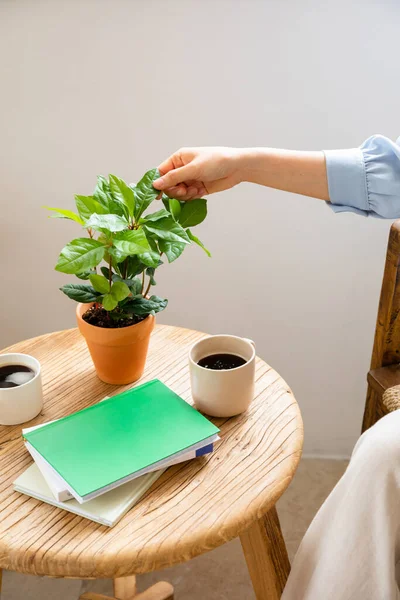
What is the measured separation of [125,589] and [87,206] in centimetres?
78

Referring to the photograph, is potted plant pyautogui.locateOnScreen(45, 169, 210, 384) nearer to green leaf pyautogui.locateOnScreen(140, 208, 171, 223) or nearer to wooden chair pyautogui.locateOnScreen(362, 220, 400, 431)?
green leaf pyautogui.locateOnScreen(140, 208, 171, 223)

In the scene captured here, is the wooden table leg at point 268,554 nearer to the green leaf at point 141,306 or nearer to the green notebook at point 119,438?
the green notebook at point 119,438

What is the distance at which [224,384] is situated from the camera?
34.9 inches

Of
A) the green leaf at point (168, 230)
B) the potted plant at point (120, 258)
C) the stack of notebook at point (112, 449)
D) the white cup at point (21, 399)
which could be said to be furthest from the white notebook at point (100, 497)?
the green leaf at point (168, 230)

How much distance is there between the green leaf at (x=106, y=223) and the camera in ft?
2.67

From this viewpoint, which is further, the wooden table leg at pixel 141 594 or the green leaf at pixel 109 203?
the wooden table leg at pixel 141 594

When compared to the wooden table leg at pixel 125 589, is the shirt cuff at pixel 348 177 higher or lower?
higher

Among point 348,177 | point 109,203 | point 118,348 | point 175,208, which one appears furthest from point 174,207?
point 348,177

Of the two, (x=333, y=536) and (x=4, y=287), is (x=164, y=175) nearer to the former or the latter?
(x=333, y=536)

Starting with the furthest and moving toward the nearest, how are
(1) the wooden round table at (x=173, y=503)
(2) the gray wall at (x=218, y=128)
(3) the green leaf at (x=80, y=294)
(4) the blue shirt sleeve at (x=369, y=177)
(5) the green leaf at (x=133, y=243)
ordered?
(2) the gray wall at (x=218, y=128) < (4) the blue shirt sleeve at (x=369, y=177) < (3) the green leaf at (x=80, y=294) < (5) the green leaf at (x=133, y=243) < (1) the wooden round table at (x=173, y=503)

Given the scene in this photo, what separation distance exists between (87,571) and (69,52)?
1.12 meters

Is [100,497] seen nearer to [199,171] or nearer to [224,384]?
[224,384]

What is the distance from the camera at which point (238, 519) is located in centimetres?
76

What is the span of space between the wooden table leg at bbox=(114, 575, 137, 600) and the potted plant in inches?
19.3
